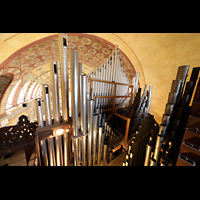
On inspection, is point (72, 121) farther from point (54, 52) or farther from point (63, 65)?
point (54, 52)

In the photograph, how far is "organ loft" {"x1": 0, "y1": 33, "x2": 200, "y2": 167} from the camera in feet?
3.84

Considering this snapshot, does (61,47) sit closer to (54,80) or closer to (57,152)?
(54,80)

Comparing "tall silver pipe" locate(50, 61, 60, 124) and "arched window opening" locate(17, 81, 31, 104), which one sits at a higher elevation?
"tall silver pipe" locate(50, 61, 60, 124)

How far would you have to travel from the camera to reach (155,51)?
2.79 m

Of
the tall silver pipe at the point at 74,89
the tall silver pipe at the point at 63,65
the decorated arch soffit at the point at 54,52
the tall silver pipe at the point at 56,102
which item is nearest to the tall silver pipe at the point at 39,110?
the tall silver pipe at the point at 56,102

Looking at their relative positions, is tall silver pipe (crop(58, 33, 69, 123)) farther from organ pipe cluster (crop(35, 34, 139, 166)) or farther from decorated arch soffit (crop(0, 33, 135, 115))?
decorated arch soffit (crop(0, 33, 135, 115))

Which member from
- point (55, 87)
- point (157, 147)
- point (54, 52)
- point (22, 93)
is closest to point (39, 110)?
point (55, 87)

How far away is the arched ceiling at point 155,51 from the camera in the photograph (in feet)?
7.63

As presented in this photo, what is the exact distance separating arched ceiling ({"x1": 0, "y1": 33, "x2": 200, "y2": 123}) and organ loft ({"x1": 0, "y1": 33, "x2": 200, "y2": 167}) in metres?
0.02

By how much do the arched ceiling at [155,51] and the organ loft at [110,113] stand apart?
0.02m

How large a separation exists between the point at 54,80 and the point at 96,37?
2.91 m

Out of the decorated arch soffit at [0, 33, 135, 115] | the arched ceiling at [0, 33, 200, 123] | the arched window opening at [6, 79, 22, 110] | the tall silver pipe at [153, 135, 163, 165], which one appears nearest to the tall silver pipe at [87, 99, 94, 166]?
the tall silver pipe at [153, 135, 163, 165]

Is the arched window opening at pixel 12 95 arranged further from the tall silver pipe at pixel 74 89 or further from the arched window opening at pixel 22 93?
the tall silver pipe at pixel 74 89

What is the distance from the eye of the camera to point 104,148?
2049 mm
